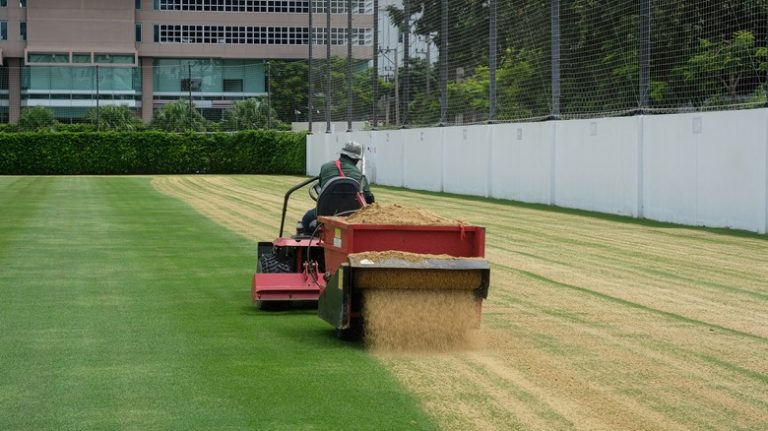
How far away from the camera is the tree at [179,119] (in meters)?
58.2

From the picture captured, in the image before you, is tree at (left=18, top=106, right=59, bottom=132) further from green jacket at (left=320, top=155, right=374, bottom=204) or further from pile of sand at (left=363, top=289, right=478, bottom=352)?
pile of sand at (left=363, top=289, right=478, bottom=352)

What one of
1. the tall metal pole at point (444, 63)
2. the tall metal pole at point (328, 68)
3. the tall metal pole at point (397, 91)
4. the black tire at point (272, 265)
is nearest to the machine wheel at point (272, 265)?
the black tire at point (272, 265)

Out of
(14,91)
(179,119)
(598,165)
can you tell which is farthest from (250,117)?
(598,165)

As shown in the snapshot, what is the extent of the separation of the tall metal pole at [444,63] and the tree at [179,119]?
22838 mm

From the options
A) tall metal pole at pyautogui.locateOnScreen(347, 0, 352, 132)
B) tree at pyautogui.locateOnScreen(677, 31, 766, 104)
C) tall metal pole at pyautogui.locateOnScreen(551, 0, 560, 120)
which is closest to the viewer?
tree at pyautogui.locateOnScreen(677, 31, 766, 104)

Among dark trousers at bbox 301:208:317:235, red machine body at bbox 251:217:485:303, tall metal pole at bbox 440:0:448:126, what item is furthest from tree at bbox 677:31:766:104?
tall metal pole at bbox 440:0:448:126

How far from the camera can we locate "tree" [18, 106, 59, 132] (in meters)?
61.2

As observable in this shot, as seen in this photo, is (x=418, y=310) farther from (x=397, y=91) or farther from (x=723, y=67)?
(x=397, y=91)

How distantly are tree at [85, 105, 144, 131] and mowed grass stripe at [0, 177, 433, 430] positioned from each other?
49395 mm

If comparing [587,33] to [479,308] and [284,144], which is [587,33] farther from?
[284,144]

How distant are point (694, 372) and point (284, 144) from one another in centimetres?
4778

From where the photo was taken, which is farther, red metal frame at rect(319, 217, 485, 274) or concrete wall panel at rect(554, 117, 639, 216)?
concrete wall panel at rect(554, 117, 639, 216)

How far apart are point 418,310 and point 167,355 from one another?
69.0 inches

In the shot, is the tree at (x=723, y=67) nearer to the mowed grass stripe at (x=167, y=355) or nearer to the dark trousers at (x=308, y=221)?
the mowed grass stripe at (x=167, y=355)
